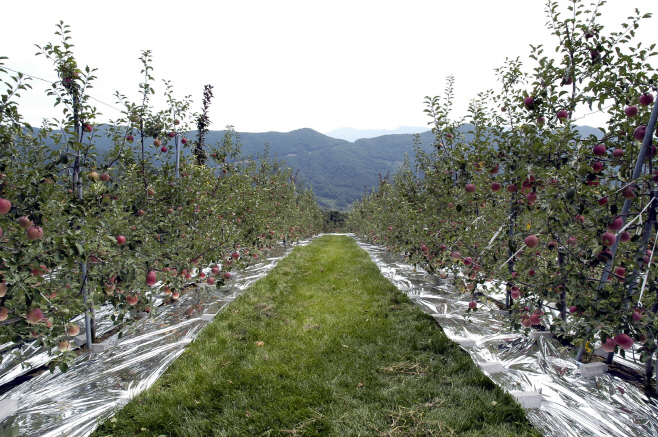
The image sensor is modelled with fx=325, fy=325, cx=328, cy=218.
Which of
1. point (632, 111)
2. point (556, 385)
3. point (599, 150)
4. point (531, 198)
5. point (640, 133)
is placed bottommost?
point (556, 385)

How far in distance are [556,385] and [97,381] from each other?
4182mm

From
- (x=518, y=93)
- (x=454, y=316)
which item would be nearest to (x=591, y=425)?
(x=454, y=316)

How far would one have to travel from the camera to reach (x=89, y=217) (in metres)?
2.67

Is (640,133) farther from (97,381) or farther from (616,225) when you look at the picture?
(97,381)

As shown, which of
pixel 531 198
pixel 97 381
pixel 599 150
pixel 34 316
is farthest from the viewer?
pixel 97 381

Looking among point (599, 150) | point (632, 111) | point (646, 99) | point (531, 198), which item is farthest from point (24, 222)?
point (646, 99)

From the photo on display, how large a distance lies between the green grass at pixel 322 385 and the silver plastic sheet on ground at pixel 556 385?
0.63 ft

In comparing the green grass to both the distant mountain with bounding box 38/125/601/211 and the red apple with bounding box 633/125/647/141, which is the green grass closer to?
the red apple with bounding box 633/125/647/141

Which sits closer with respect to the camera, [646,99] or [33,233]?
[33,233]

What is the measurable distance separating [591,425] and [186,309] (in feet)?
16.7

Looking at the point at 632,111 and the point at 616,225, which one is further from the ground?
the point at 632,111

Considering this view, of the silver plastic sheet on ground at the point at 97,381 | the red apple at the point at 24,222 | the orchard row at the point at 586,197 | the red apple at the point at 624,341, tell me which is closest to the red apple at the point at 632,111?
the orchard row at the point at 586,197

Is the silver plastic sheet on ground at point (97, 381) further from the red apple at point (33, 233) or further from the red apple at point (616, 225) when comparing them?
the red apple at point (616, 225)

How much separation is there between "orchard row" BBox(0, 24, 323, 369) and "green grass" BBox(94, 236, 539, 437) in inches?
32.7
